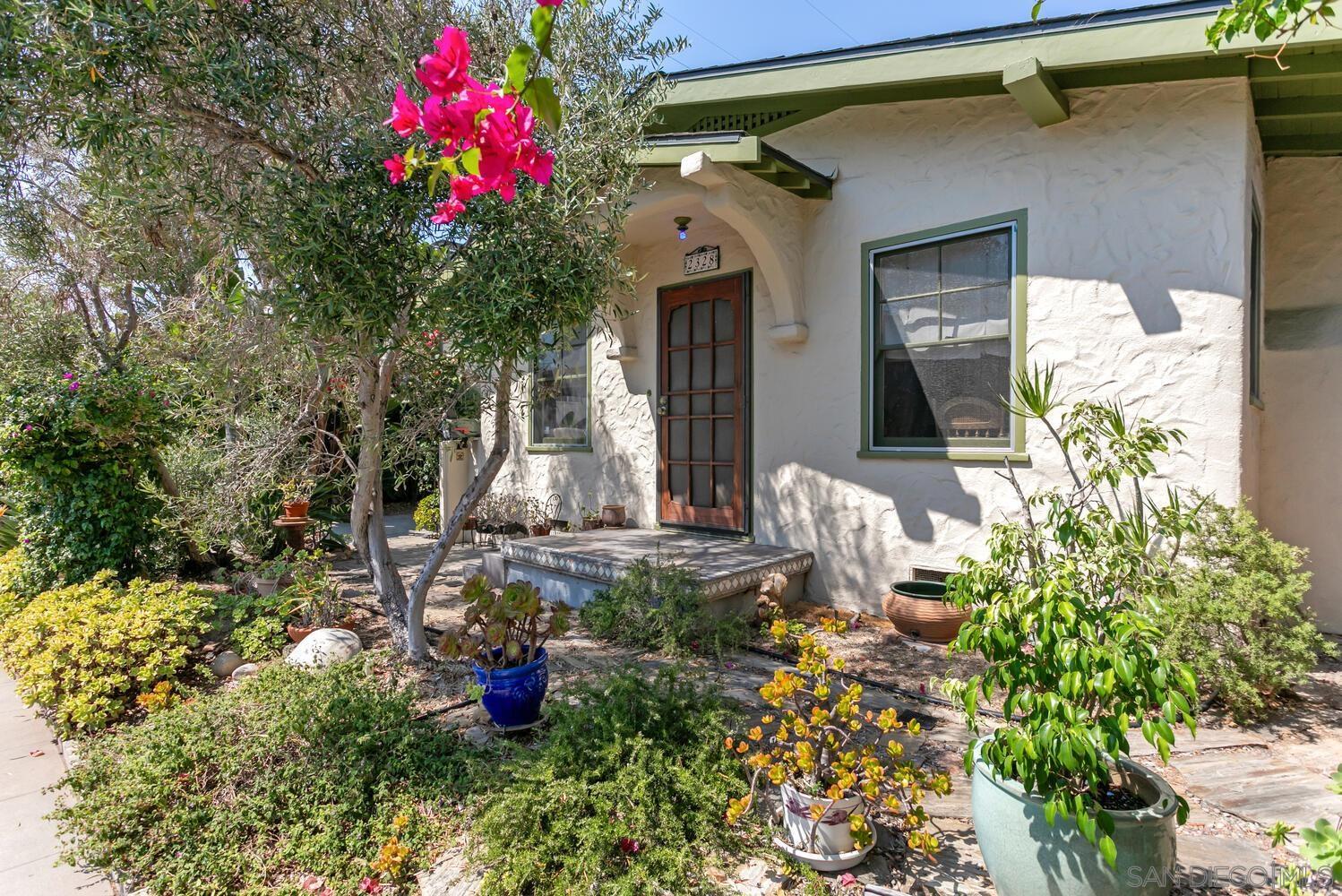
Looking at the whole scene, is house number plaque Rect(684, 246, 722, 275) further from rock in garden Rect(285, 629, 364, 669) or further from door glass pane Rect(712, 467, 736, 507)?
rock in garden Rect(285, 629, 364, 669)

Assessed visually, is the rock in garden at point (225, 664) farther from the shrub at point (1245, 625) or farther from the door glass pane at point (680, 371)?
the shrub at point (1245, 625)

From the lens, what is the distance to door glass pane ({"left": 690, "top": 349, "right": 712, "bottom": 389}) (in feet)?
21.1

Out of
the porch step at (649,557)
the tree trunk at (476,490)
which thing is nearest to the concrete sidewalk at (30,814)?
the tree trunk at (476,490)

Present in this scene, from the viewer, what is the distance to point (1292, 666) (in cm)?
321

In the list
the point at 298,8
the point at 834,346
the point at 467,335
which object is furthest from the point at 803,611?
the point at 298,8

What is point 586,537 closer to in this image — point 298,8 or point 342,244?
point 342,244

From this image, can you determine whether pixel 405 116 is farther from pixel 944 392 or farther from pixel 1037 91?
pixel 944 392

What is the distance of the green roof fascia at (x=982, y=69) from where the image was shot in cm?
358

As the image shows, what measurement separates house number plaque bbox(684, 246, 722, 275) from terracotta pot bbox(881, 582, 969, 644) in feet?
10.8

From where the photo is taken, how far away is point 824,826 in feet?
7.15

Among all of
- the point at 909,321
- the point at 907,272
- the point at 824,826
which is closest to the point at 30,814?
the point at 824,826

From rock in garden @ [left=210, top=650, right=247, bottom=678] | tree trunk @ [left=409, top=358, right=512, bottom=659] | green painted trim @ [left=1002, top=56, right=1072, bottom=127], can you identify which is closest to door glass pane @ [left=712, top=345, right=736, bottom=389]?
tree trunk @ [left=409, top=358, right=512, bottom=659]

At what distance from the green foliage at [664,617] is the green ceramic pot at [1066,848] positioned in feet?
Result: 7.81

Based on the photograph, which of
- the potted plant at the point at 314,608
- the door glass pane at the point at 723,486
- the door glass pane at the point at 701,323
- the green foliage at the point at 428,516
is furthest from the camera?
the green foliage at the point at 428,516
